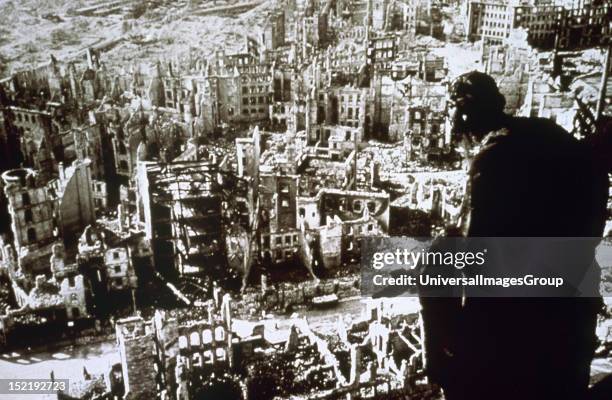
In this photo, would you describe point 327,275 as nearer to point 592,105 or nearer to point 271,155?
point 271,155

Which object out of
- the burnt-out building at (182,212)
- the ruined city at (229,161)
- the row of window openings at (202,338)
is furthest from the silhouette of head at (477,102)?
the row of window openings at (202,338)

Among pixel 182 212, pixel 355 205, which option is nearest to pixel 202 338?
pixel 182 212

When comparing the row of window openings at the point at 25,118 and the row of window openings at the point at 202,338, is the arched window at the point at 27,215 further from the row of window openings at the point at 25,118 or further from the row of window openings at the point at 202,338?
the row of window openings at the point at 202,338

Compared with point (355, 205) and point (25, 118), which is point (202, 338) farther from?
Result: point (25, 118)

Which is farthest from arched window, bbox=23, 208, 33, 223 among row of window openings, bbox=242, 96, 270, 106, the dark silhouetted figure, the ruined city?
the dark silhouetted figure

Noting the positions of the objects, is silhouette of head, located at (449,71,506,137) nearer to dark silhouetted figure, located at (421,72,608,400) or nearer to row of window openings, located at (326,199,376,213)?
dark silhouetted figure, located at (421,72,608,400)
